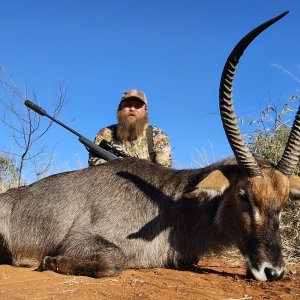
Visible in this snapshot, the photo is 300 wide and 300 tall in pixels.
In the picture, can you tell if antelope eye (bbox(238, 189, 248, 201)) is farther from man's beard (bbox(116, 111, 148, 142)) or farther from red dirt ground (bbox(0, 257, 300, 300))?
man's beard (bbox(116, 111, 148, 142))

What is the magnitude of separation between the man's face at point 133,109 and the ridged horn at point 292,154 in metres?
4.70

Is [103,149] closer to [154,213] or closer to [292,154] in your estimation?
[154,213]

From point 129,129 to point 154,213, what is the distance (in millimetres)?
3809

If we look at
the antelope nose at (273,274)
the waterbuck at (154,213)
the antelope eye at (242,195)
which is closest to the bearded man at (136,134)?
the waterbuck at (154,213)

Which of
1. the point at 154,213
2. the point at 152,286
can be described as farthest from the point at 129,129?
the point at 152,286

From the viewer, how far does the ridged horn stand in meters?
5.07

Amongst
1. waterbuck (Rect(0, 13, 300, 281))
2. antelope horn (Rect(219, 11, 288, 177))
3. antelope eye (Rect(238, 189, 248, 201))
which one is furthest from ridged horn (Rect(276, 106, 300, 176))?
antelope eye (Rect(238, 189, 248, 201))

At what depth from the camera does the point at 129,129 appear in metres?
9.34

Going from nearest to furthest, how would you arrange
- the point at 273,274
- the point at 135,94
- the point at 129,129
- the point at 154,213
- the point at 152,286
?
the point at 273,274
the point at 152,286
the point at 154,213
the point at 129,129
the point at 135,94

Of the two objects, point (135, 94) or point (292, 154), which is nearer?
point (292, 154)

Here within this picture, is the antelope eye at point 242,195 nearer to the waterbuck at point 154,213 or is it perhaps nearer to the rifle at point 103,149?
the waterbuck at point 154,213

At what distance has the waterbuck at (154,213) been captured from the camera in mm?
4684

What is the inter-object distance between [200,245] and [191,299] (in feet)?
4.94

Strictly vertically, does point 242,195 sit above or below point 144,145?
below
